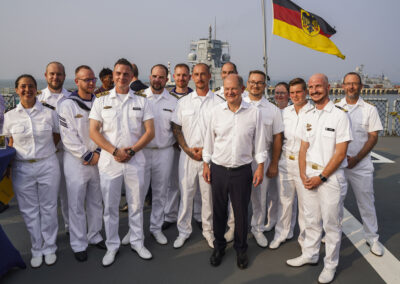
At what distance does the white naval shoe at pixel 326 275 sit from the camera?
2.95 metres

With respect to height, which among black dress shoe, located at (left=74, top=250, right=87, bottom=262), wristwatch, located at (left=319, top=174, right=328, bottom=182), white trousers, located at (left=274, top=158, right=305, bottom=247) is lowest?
black dress shoe, located at (left=74, top=250, right=87, bottom=262)

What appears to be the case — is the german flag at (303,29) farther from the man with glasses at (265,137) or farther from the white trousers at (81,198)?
the white trousers at (81,198)

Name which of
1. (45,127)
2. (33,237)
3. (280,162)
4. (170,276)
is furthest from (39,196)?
(280,162)

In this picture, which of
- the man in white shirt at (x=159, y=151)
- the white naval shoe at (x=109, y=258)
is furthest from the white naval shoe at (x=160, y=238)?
the white naval shoe at (x=109, y=258)

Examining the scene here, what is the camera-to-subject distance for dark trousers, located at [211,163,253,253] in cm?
319

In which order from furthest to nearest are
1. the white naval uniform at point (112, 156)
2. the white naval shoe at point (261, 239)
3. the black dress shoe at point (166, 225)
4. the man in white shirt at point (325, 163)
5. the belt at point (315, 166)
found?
1. the black dress shoe at point (166, 225)
2. the white naval shoe at point (261, 239)
3. the white naval uniform at point (112, 156)
4. the belt at point (315, 166)
5. the man in white shirt at point (325, 163)

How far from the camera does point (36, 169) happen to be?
3236 mm

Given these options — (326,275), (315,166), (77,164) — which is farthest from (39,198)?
(326,275)

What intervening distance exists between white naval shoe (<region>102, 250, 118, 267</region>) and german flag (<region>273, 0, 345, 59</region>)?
5.28m

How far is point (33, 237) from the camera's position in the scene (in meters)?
3.37

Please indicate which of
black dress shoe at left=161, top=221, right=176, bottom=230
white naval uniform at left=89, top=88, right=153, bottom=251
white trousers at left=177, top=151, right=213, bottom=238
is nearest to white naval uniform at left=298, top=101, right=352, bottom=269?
white trousers at left=177, top=151, right=213, bottom=238

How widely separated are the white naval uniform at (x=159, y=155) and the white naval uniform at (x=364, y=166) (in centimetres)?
231

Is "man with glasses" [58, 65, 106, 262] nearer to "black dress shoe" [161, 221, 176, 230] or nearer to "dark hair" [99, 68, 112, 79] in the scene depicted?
"black dress shoe" [161, 221, 176, 230]

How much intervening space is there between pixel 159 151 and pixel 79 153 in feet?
3.39
